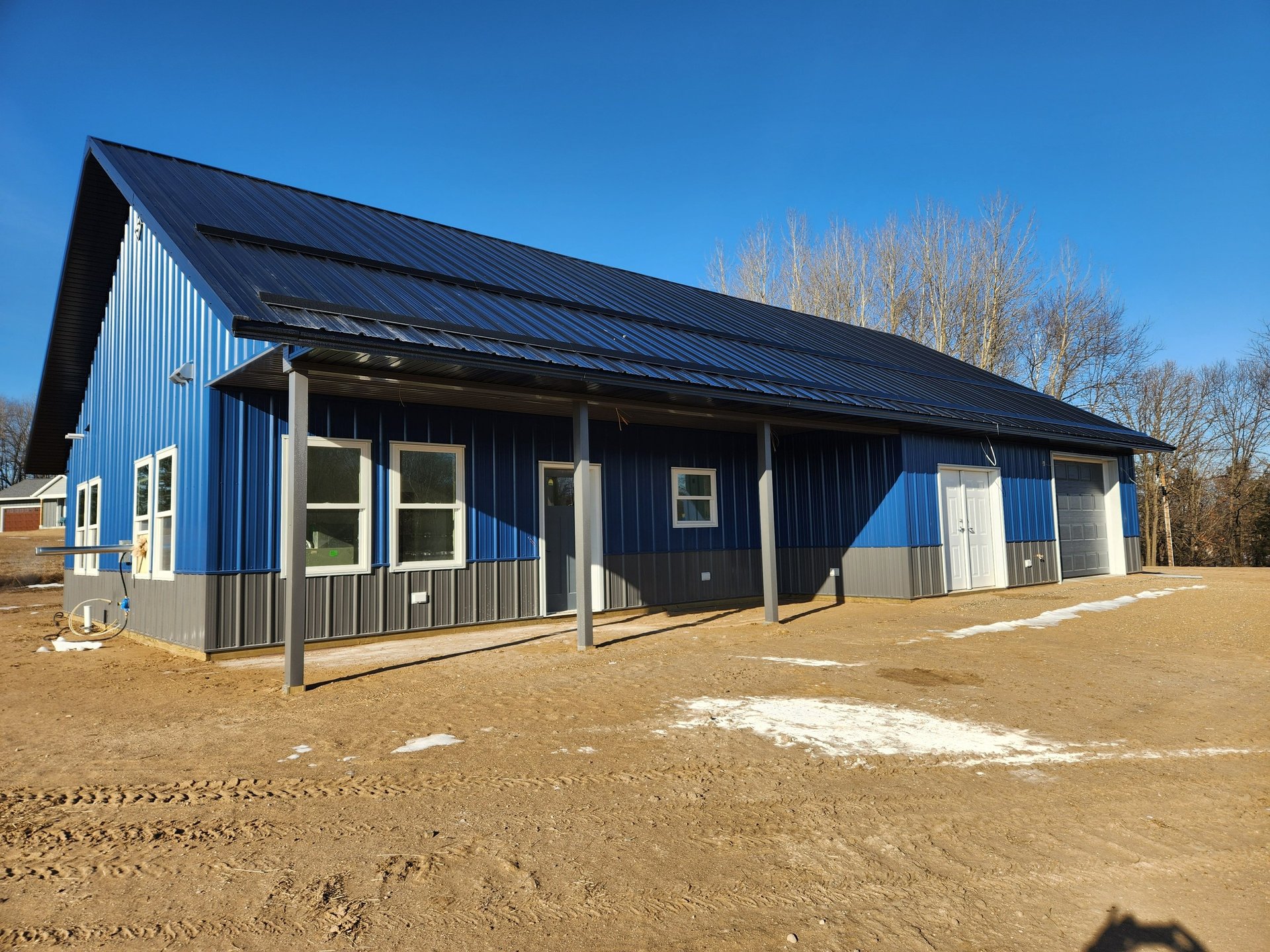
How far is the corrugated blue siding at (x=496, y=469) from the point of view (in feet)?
28.3

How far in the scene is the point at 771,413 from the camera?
413 inches

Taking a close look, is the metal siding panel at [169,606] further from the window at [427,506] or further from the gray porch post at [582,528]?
the gray porch post at [582,528]

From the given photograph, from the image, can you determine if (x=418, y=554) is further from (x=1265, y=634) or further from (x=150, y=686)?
(x=1265, y=634)

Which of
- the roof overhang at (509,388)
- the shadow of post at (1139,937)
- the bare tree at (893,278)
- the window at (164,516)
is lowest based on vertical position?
the shadow of post at (1139,937)

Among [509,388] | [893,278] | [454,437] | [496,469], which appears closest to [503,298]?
[454,437]

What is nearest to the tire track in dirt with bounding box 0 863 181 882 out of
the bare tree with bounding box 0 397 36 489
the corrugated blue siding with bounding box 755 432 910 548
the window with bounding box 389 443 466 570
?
the window with bounding box 389 443 466 570

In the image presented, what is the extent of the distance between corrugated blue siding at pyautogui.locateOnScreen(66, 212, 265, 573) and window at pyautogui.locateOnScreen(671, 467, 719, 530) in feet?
22.1

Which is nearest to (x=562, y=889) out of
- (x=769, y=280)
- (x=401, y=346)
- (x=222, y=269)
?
(x=401, y=346)

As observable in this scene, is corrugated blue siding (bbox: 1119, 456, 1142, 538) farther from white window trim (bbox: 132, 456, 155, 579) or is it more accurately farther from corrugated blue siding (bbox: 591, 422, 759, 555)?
white window trim (bbox: 132, 456, 155, 579)

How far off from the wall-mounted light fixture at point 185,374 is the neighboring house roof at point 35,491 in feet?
130

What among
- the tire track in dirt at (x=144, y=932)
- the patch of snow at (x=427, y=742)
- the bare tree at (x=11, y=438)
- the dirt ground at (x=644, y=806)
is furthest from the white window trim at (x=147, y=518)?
the bare tree at (x=11, y=438)

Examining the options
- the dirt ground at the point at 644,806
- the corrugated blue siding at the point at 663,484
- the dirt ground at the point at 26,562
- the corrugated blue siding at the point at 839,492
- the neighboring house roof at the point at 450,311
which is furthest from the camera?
the dirt ground at the point at 26,562

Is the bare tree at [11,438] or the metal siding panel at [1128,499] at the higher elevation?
the bare tree at [11,438]

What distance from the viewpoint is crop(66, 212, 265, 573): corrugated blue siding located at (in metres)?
8.63
